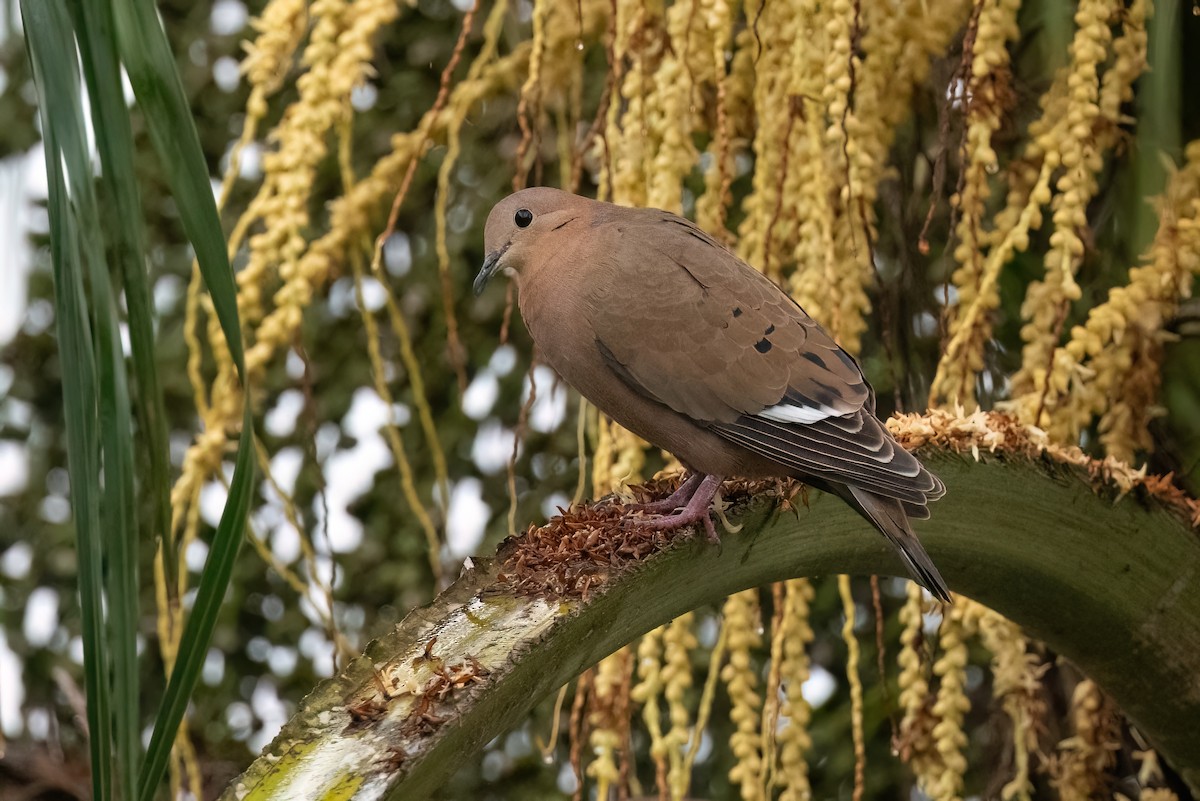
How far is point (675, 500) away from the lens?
1085 millimetres

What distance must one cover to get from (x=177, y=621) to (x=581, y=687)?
40 centimetres

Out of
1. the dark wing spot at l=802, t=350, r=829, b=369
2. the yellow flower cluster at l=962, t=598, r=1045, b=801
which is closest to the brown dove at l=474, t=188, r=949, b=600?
the dark wing spot at l=802, t=350, r=829, b=369

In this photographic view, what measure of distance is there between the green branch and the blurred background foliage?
423mm

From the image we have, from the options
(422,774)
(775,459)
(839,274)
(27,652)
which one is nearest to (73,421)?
(422,774)

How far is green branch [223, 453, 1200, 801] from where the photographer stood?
0.67 m

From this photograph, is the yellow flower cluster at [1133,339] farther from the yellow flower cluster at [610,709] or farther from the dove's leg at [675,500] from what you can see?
the yellow flower cluster at [610,709]

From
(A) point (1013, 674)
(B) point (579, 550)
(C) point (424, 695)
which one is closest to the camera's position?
(C) point (424, 695)

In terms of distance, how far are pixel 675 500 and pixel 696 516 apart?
0.40 ft

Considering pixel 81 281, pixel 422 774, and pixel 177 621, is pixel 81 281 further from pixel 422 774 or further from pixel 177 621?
pixel 177 621

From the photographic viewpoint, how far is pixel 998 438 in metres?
1.04

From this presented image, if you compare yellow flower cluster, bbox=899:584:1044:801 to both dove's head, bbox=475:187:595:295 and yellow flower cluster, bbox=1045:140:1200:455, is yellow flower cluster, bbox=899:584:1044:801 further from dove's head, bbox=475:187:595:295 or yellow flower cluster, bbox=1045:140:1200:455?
dove's head, bbox=475:187:595:295

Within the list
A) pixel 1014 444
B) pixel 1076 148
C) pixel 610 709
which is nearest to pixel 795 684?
pixel 610 709

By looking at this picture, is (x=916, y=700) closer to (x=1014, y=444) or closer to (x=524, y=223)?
(x=1014, y=444)

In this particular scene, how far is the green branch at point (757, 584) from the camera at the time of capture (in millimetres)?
668
